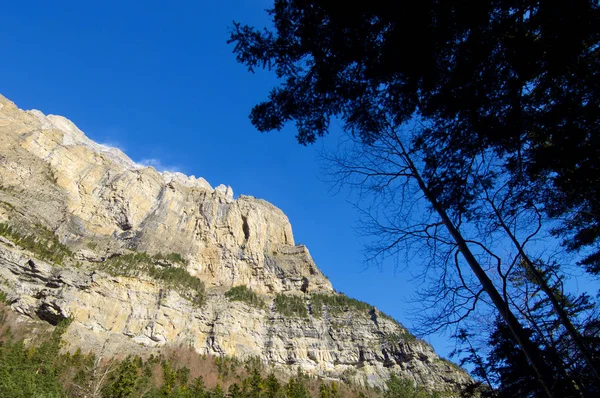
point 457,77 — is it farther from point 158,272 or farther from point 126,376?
point 158,272

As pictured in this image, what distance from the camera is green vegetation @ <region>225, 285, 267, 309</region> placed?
8025cm

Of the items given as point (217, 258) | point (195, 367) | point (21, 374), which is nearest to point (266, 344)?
point (195, 367)

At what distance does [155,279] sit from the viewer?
70.4 meters

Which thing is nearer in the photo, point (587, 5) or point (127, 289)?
point (587, 5)

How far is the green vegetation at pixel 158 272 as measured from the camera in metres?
68.1

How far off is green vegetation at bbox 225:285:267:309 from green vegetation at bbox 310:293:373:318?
13455 millimetres

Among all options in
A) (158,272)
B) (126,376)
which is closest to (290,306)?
(158,272)

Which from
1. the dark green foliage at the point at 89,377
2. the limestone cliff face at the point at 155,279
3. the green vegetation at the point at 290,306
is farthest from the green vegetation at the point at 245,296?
the dark green foliage at the point at 89,377

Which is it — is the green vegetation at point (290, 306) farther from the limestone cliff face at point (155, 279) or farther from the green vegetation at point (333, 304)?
the green vegetation at point (333, 304)

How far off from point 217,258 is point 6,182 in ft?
160

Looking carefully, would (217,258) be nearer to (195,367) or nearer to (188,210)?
(188,210)

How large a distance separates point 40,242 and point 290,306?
55384mm

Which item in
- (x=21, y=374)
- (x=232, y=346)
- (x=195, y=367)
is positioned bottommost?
(x=21, y=374)

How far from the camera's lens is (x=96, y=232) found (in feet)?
259
